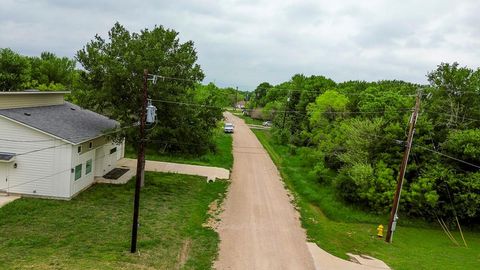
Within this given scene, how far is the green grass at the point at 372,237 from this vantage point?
19250 mm

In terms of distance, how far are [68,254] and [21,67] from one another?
4271cm

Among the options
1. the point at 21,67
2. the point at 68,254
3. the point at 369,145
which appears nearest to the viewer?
the point at 68,254

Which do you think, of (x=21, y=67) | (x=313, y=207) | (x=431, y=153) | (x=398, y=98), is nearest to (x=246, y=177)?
(x=313, y=207)

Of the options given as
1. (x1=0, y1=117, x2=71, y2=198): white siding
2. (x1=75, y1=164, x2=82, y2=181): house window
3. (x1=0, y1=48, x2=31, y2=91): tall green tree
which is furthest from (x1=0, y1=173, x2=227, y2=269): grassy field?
(x1=0, y1=48, x2=31, y2=91): tall green tree

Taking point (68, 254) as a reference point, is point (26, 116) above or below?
above

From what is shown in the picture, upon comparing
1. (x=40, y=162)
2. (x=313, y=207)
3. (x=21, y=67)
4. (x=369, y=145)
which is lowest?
(x=313, y=207)

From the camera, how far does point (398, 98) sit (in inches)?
1654

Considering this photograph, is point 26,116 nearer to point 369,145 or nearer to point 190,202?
point 190,202

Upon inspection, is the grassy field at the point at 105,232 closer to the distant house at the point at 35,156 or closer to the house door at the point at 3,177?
the distant house at the point at 35,156

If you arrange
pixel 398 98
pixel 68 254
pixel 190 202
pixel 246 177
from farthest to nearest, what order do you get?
pixel 398 98
pixel 246 177
pixel 190 202
pixel 68 254

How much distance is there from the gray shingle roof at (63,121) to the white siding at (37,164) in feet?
1.70

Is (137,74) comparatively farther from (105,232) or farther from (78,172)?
(105,232)

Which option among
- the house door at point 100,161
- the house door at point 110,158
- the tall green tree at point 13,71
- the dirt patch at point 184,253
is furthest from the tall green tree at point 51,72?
the dirt patch at point 184,253

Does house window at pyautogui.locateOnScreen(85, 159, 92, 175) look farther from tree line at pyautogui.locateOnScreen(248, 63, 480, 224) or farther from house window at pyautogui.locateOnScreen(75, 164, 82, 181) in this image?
tree line at pyautogui.locateOnScreen(248, 63, 480, 224)
